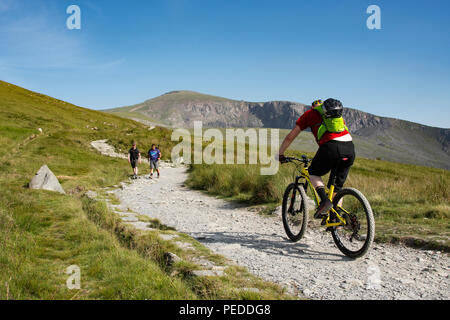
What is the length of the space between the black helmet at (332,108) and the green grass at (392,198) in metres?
2.68

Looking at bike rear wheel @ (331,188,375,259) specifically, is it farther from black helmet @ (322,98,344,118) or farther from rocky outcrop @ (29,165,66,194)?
rocky outcrop @ (29,165,66,194)

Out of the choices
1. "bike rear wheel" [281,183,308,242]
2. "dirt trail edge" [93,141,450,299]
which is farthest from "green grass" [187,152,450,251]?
"bike rear wheel" [281,183,308,242]

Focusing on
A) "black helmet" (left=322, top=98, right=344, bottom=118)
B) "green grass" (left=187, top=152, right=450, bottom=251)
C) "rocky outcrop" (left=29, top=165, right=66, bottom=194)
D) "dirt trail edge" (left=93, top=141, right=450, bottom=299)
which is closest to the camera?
"dirt trail edge" (left=93, top=141, right=450, bottom=299)

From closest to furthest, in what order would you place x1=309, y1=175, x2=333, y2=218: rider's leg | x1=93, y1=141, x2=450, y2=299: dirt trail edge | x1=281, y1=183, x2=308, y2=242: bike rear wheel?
x1=93, y1=141, x2=450, y2=299: dirt trail edge → x1=309, y1=175, x2=333, y2=218: rider's leg → x1=281, y1=183, x2=308, y2=242: bike rear wheel

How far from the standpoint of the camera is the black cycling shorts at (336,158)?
4.86 metres

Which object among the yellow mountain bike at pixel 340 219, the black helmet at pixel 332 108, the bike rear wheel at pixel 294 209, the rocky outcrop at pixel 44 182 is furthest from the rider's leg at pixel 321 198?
the rocky outcrop at pixel 44 182

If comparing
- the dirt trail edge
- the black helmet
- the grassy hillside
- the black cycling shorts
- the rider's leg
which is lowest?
the dirt trail edge

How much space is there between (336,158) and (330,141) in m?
0.30

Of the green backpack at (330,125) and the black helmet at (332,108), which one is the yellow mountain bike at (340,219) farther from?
the black helmet at (332,108)

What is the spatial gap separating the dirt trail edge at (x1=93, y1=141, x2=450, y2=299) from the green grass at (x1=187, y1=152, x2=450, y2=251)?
64 centimetres

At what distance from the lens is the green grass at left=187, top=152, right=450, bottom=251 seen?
5723 mm

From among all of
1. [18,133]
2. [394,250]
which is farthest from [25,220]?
[18,133]

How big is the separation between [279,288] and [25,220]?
5.13m
